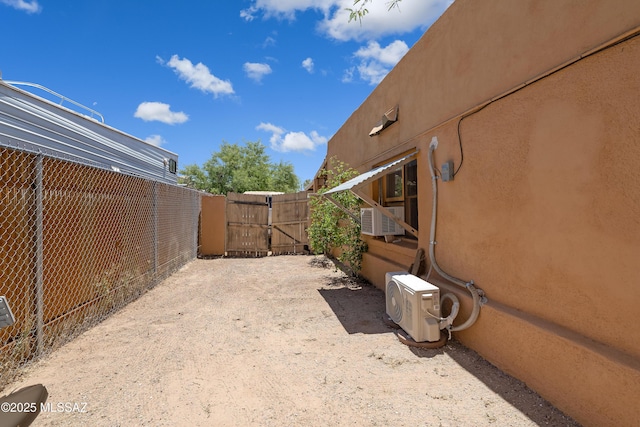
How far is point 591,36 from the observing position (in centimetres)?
239

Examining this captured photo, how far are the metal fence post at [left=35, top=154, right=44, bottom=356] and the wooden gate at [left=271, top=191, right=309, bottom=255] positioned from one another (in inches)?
345

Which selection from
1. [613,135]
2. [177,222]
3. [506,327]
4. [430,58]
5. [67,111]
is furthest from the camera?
[177,222]

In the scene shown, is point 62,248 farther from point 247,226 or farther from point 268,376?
point 247,226

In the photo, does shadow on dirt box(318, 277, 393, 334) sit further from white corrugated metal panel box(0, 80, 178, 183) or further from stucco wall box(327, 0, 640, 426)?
white corrugated metal panel box(0, 80, 178, 183)

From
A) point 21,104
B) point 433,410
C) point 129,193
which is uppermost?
point 21,104

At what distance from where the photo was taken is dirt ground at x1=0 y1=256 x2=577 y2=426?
2.55m

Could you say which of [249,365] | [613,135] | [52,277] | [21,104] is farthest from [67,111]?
[613,135]

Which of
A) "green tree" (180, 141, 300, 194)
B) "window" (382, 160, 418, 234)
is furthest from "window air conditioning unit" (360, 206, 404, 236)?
"green tree" (180, 141, 300, 194)

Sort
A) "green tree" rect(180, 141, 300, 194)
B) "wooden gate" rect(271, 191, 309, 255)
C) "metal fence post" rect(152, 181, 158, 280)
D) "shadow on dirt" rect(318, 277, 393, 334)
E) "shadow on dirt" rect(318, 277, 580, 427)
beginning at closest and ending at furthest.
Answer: "shadow on dirt" rect(318, 277, 580, 427) < "shadow on dirt" rect(318, 277, 393, 334) < "metal fence post" rect(152, 181, 158, 280) < "wooden gate" rect(271, 191, 309, 255) < "green tree" rect(180, 141, 300, 194)

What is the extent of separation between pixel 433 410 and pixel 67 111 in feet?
26.5

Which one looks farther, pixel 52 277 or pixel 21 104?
pixel 21 104

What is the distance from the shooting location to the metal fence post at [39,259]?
342cm

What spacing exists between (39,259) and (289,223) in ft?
29.6

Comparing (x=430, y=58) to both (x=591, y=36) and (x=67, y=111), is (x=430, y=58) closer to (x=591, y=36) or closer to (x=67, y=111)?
(x=591, y=36)
